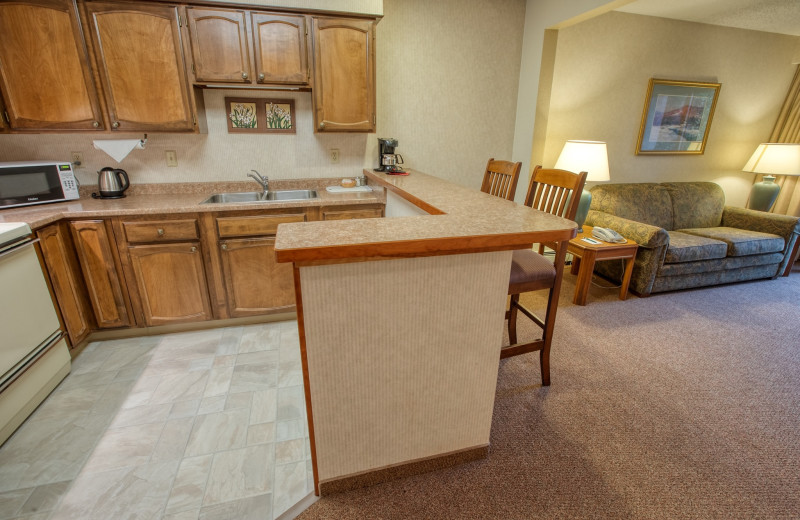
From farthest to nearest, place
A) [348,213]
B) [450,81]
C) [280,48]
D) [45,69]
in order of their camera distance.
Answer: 1. [450,81]
2. [348,213]
3. [280,48]
4. [45,69]

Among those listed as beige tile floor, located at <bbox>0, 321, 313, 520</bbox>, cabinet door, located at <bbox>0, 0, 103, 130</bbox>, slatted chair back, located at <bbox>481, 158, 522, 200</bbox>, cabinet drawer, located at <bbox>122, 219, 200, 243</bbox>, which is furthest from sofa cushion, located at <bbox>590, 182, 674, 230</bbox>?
cabinet door, located at <bbox>0, 0, 103, 130</bbox>

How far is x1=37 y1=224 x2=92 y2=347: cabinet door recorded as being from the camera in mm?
2031

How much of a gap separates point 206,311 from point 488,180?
2.18 m

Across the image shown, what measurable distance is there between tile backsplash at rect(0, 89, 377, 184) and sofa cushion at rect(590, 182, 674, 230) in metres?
2.35

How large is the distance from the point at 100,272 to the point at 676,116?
17.6 ft

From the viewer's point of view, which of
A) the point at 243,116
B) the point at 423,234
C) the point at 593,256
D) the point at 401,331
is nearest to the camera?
the point at 423,234

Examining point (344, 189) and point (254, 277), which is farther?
point (344, 189)

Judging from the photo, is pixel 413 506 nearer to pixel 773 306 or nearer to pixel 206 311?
pixel 206 311

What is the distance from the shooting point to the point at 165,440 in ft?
5.46

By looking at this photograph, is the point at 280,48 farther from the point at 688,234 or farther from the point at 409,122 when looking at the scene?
the point at 688,234

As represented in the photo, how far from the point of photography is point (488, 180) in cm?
239

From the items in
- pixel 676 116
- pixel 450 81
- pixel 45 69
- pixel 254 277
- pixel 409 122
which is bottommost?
pixel 254 277

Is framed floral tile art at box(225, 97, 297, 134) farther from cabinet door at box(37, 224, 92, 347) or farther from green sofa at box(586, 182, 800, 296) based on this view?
green sofa at box(586, 182, 800, 296)

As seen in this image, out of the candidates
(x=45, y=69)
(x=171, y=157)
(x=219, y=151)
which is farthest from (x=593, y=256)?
(x=45, y=69)
